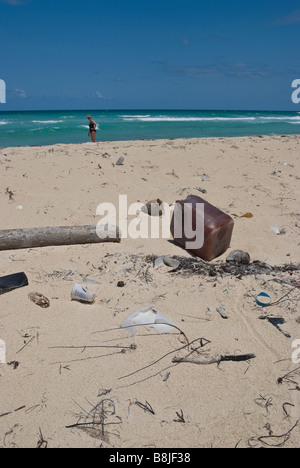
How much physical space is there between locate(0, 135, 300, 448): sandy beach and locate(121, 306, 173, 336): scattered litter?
0.07m

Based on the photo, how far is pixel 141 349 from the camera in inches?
90.7

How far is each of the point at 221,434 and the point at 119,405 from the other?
2.03ft

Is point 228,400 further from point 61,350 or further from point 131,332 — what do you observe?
point 61,350

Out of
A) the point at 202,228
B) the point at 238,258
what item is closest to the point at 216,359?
the point at 238,258

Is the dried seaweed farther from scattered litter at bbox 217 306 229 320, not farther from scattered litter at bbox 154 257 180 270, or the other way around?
scattered litter at bbox 217 306 229 320

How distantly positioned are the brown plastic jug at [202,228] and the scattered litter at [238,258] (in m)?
0.18

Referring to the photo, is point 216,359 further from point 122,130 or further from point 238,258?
point 122,130

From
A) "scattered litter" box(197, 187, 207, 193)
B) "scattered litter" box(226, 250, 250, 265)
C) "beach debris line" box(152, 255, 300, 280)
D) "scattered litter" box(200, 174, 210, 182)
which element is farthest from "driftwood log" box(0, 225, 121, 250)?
"scattered litter" box(200, 174, 210, 182)

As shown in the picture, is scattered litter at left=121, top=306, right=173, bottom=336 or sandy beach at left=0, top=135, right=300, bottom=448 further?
scattered litter at left=121, top=306, right=173, bottom=336

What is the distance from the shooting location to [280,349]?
232cm

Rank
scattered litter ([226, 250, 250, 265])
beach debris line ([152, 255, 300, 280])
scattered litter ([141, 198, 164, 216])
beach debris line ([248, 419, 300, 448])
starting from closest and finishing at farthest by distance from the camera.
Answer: beach debris line ([248, 419, 300, 448]) < beach debris line ([152, 255, 300, 280]) < scattered litter ([226, 250, 250, 265]) < scattered litter ([141, 198, 164, 216])

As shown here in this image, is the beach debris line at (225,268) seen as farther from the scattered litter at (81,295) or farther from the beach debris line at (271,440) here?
the beach debris line at (271,440)

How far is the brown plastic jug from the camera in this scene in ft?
11.3

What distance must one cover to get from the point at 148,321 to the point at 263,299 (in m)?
1.07
